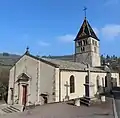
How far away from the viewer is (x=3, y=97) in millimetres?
28688

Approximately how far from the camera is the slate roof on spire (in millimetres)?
36094

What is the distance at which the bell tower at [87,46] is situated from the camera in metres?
34.7

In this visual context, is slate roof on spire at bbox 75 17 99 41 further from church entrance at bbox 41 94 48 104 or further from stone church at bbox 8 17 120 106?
church entrance at bbox 41 94 48 104

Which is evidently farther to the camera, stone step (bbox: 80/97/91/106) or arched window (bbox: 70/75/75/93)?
arched window (bbox: 70/75/75/93)

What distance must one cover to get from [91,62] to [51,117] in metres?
23.6

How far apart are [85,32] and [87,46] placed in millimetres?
3709

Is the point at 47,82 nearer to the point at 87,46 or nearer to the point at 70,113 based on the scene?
the point at 70,113

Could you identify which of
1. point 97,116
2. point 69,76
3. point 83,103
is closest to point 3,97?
point 69,76

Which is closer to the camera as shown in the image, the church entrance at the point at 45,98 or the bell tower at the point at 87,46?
the church entrance at the point at 45,98

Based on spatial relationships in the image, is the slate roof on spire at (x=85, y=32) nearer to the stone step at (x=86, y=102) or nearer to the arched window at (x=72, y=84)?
the arched window at (x=72, y=84)

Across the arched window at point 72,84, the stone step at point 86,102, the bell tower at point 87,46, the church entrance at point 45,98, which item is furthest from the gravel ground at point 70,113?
the bell tower at point 87,46

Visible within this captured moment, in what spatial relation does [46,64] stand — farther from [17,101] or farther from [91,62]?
[91,62]

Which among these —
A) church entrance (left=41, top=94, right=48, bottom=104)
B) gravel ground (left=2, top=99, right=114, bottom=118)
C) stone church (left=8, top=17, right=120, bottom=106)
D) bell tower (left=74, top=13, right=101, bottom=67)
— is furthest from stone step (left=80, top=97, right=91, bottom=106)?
bell tower (left=74, top=13, right=101, bottom=67)

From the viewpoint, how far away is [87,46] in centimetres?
3522
